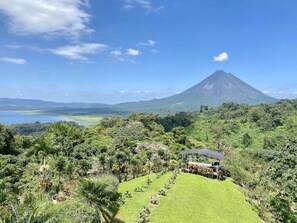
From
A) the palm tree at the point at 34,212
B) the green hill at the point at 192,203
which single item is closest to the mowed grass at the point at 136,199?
the green hill at the point at 192,203

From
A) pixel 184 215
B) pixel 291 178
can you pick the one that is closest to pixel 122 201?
pixel 184 215

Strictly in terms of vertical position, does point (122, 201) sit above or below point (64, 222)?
below

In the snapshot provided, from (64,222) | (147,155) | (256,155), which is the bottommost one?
(256,155)

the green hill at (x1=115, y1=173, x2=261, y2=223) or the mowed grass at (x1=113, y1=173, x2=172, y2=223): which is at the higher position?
the mowed grass at (x1=113, y1=173, x2=172, y2=223)

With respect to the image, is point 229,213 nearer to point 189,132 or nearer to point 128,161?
point 128,161

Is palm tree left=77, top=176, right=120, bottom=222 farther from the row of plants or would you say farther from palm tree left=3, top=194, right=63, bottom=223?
palm tree left=3, top=194, right=63, bottom=223

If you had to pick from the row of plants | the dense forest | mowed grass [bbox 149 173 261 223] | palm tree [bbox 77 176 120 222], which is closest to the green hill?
mowed grass [bbox 149 173 261 223]
